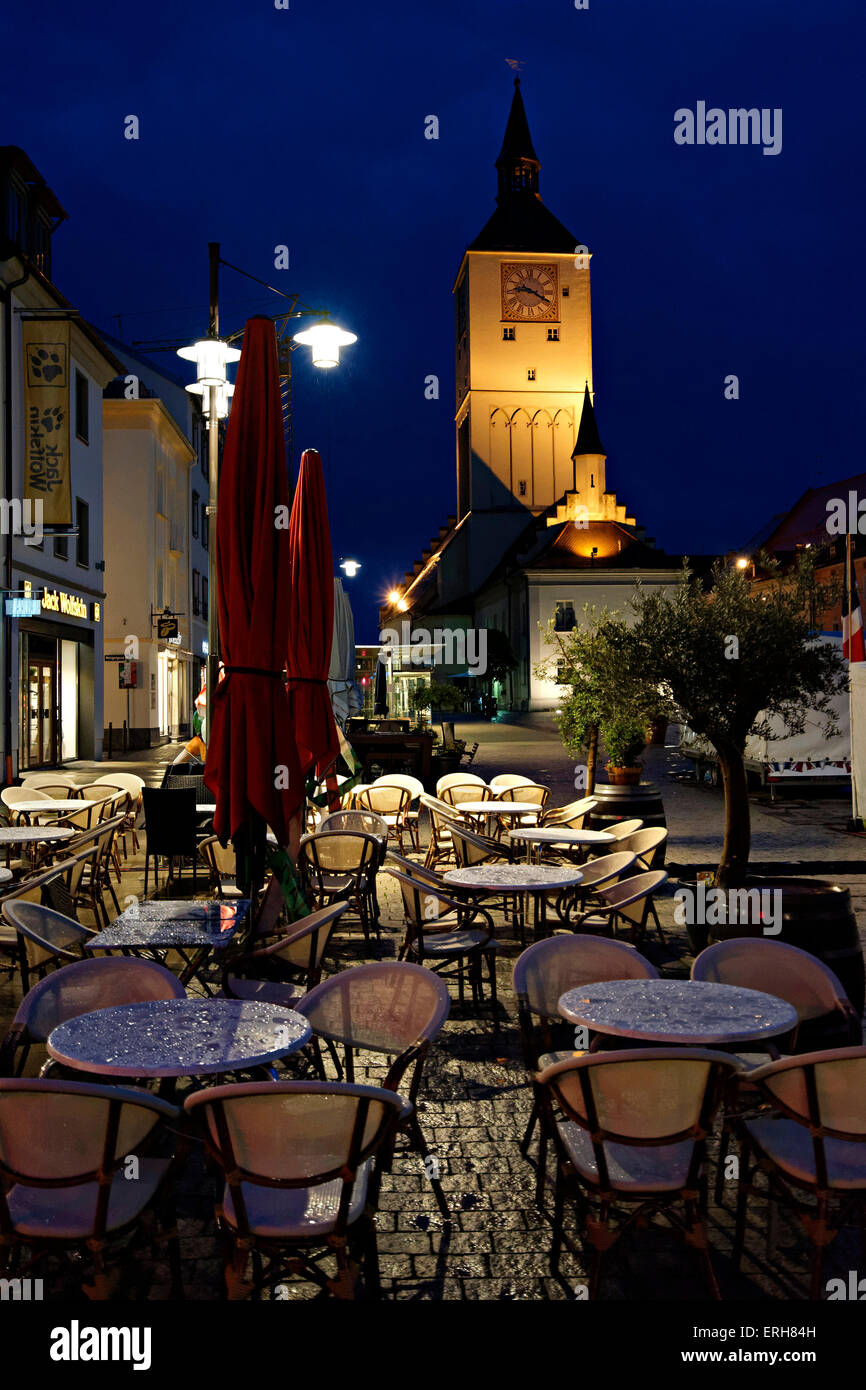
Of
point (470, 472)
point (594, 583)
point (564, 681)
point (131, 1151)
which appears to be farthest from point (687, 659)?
point (470, 472)

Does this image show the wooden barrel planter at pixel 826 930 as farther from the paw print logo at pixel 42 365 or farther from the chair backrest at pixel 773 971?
the paw print logo at pixel 42 365

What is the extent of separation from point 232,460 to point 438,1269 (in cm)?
401

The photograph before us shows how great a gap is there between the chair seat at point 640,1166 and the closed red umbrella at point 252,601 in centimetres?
292

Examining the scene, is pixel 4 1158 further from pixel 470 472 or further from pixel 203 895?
pixel 470 472

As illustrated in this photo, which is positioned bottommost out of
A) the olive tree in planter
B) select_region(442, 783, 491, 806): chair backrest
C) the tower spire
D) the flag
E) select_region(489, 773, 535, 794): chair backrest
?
select_region(442, 783, 491, 806): chair backrest

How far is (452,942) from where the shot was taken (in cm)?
642

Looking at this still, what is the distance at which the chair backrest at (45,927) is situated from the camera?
5074 mm

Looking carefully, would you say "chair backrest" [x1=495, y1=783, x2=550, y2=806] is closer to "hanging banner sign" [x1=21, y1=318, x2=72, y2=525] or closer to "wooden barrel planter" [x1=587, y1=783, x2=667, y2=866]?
"wooden barrel planter" [x1=587, y1=783, x2=667, y2=866]

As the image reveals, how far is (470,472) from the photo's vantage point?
2569 inches

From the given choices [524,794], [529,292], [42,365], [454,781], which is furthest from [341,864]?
[529,292]

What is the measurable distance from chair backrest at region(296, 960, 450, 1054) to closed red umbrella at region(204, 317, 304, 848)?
1.75 m

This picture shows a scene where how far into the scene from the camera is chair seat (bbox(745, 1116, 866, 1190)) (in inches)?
129

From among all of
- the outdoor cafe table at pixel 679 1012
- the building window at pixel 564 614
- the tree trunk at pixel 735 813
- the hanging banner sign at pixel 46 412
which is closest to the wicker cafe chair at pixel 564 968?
the outdoor cafe table at pixel 679 1012

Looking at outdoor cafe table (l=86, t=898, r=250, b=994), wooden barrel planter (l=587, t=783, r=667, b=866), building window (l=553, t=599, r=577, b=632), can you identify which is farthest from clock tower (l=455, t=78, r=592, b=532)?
outdoor cafe table (l=86, t=898, r=250, b=994)
